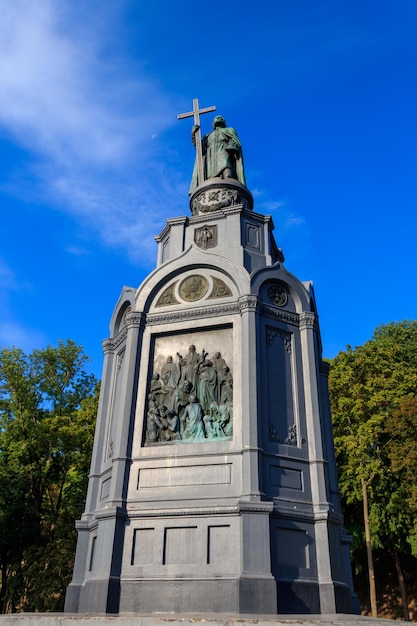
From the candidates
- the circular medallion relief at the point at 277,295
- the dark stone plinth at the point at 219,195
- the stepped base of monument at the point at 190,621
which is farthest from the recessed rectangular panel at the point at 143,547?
→ the dark stone plinth at the point at 219,195

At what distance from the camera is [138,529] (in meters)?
11.0

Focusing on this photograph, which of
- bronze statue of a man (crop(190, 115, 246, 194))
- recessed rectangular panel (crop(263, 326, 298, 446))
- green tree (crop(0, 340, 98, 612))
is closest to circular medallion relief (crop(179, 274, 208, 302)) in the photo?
recessed rectangular panel (crop(263, 326, 298, 446))

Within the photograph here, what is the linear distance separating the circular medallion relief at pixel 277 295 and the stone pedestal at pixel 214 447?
33mm

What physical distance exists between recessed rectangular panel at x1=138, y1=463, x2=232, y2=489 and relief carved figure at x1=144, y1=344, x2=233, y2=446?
2.19 ft

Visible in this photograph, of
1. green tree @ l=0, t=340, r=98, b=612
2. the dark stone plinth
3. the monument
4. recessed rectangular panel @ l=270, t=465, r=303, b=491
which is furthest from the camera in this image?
green tree @ l=0, t=340, r=98, b=612

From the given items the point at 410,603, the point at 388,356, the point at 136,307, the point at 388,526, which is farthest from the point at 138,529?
the point at 410,603

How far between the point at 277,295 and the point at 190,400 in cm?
377

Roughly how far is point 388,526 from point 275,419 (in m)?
14.8

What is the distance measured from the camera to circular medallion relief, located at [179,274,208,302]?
13850mm

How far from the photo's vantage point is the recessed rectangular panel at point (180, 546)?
10484 mm

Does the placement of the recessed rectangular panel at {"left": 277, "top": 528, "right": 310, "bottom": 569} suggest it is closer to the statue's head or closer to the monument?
the monument

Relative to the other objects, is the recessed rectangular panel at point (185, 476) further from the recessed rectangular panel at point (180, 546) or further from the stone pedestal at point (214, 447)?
the recessed rectangular panel at point (180, 546)

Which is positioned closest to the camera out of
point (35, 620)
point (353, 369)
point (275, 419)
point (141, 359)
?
point (35, 620)

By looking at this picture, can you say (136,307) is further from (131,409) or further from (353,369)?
(353,369)
